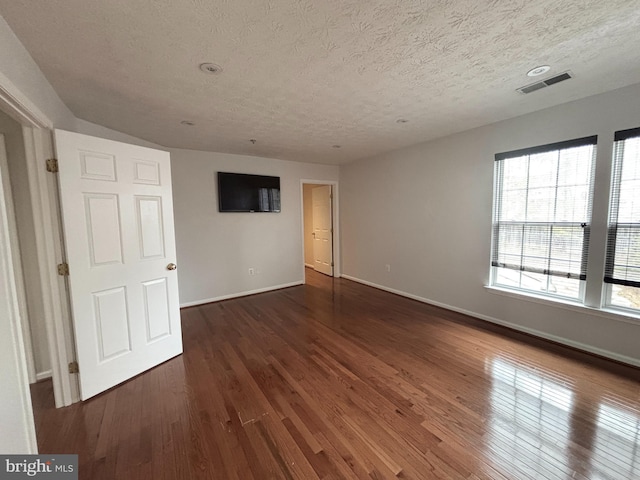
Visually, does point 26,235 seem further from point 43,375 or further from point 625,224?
point 625,224

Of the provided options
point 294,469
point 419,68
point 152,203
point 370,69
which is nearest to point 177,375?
point 294,469

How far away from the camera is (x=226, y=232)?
4.33m

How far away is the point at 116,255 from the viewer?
213 centimetres

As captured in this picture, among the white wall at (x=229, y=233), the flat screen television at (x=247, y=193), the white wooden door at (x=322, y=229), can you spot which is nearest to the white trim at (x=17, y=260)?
the white wall at (x=229, y=233)

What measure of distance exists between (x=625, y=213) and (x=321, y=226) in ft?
15.5

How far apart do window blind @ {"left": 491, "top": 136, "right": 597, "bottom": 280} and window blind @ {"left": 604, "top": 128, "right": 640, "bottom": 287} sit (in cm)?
16

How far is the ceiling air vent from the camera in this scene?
6.75ft

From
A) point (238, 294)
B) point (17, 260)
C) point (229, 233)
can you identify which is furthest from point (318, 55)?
point (238, 294)

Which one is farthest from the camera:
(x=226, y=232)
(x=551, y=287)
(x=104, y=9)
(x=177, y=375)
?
(x=226, y=232)

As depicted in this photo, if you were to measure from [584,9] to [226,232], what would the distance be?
440cm

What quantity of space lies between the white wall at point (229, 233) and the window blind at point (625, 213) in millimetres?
4149

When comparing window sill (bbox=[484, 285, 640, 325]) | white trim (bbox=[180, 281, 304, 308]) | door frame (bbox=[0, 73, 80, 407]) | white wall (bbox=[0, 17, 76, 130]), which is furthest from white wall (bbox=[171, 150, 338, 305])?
window sill (bbox=[484, 285, 640, 325])

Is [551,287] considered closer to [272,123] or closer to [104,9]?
[272,123]

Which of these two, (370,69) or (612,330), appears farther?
(612,330)
